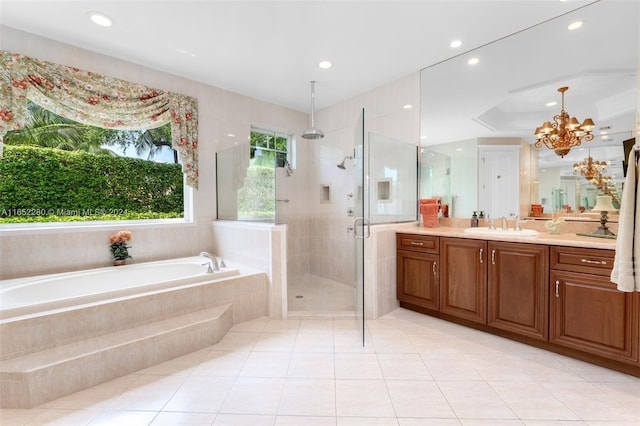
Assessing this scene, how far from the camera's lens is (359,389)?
67.8 inches

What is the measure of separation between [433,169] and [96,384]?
Answer: 341 cm

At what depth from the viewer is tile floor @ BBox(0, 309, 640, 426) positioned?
1486 mm

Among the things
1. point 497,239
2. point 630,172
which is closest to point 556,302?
point 497,239

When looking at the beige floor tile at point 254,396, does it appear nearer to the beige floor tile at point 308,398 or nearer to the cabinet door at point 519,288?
the beige floor tile at point 308,398

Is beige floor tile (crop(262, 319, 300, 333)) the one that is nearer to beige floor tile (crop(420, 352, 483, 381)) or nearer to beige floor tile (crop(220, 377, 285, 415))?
beige floor tile (crop(220, 377, 285, 415))

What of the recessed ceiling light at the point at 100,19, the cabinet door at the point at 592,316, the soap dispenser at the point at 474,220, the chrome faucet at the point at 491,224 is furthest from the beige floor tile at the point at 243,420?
the recessed ceiling light at the point at 100,19

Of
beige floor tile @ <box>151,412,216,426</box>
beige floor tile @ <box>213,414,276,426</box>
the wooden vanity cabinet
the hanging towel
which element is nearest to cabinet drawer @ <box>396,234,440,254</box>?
the wooden vanity cabinet

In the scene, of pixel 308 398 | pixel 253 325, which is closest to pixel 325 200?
pixel 253 325

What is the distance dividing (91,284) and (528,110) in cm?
432

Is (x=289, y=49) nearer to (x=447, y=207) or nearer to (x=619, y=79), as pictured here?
(x=447, y=207)

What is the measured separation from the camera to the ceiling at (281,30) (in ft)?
7.06

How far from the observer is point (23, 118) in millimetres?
2398

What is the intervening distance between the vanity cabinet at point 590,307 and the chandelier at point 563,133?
3.27 feet

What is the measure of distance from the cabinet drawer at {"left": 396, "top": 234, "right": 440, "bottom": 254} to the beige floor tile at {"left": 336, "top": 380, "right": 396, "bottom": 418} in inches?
54.2
